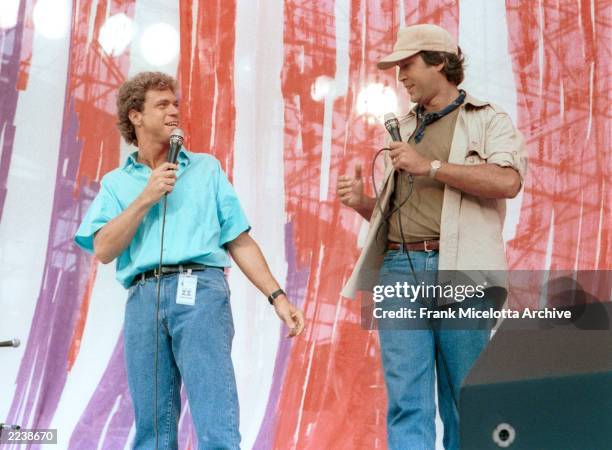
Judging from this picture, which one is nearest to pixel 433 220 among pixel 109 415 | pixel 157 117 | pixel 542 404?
pixel 157 117

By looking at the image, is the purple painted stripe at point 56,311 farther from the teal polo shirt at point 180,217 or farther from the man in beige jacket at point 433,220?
the man in beige jacket at point 433,220

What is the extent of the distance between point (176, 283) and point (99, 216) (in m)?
0.34

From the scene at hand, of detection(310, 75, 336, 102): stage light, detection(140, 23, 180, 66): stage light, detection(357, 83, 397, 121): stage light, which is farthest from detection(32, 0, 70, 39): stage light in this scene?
detection(357, 83, 397, 121): stage light

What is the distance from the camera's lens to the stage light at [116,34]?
12.3 feet

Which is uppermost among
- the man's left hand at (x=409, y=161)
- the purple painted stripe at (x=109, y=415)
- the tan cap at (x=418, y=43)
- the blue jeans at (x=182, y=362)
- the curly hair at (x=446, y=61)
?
the tan cap at (x=418, y=43)

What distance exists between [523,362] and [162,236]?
1.40 meters

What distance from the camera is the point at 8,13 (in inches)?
150

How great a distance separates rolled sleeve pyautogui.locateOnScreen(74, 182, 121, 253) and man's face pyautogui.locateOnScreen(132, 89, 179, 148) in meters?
0.20

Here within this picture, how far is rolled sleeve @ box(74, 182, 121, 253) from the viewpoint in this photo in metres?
2.44

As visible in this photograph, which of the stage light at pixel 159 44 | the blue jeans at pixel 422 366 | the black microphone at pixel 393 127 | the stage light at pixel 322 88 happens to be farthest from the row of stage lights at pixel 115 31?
the blue jeans at pixel 422 366

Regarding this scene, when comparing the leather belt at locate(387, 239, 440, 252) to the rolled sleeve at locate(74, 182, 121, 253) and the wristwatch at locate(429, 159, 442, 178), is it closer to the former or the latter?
the wristwatch at locate(429, 159, 442, 178)

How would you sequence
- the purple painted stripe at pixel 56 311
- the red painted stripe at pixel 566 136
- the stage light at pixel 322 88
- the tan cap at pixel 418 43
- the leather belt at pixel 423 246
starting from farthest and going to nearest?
the stage light at pixel 322 88
the purple painted stripe at pixel 56 311
the red painted stripe at pixel 566 136
the tan cap at pixel 418 43
the leather belt at pixel 423 246

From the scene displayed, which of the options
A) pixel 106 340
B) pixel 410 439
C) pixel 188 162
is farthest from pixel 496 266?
pixel 106 340

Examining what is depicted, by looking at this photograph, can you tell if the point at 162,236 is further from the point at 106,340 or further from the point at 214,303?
the point at 106,340
